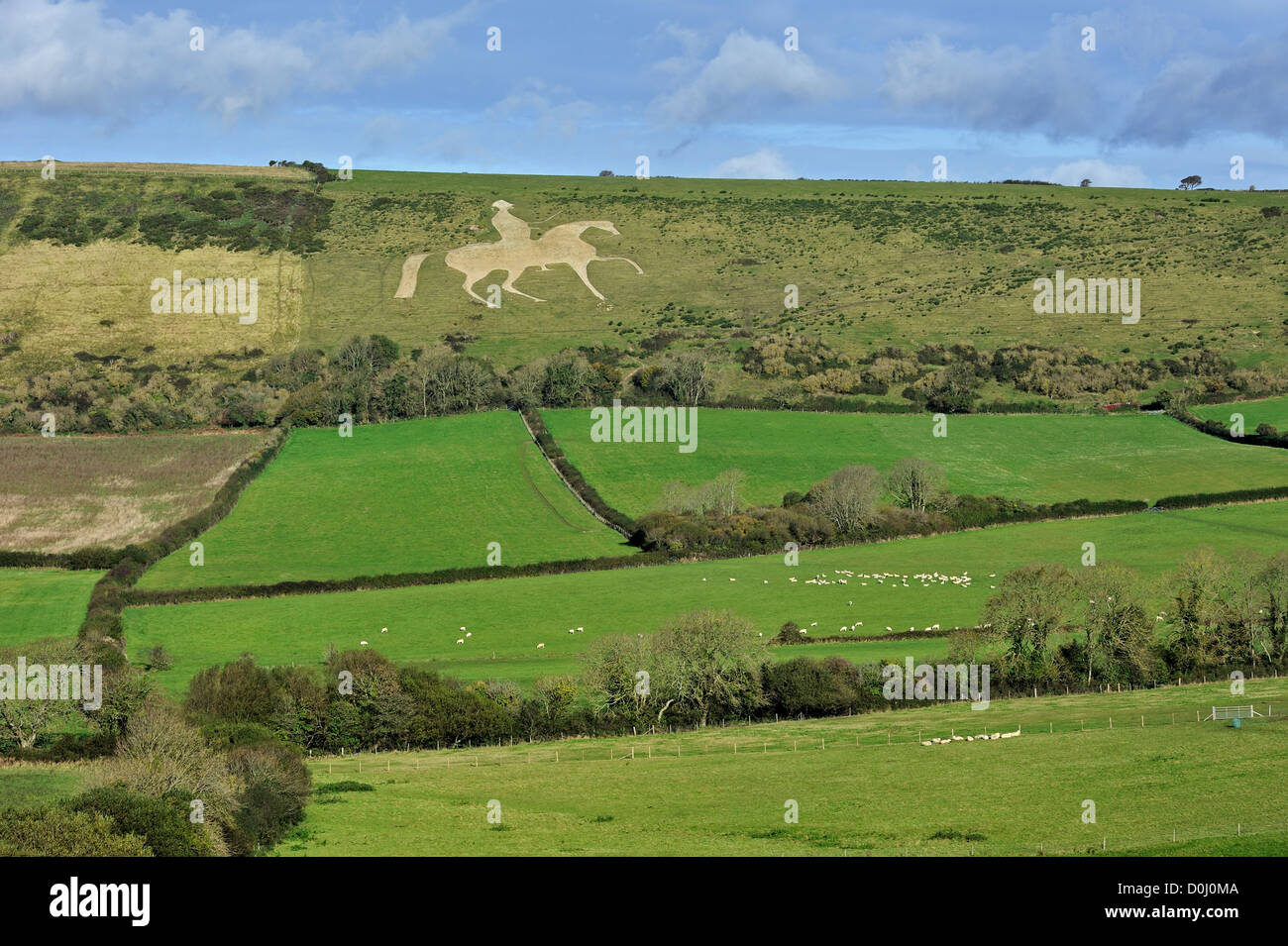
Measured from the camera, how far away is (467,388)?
128 metres

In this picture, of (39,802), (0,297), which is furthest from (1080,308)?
(39,802)

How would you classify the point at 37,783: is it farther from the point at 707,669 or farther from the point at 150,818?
the point at 707,669

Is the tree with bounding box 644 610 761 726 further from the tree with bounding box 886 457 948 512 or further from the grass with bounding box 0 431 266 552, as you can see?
the grass with bounding box 0 431 266 552

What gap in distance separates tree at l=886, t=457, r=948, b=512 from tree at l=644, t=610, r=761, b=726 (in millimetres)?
40221

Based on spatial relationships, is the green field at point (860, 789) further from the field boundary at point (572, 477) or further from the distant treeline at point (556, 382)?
the distant treeline at point (556, 382)

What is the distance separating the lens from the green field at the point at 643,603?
230ft

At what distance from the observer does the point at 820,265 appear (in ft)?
565

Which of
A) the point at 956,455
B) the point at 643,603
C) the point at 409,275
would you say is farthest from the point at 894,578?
the point at 409,275

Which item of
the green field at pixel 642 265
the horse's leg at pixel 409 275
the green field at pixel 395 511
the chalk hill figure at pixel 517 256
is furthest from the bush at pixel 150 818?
the chalk hill figure at pixel 517 256

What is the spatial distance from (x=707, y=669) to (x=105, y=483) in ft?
207

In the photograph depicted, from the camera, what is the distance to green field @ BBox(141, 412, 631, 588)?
3506 inches

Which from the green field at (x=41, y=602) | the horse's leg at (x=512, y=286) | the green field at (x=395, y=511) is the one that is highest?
the horse's leg at (x=512, y=286)

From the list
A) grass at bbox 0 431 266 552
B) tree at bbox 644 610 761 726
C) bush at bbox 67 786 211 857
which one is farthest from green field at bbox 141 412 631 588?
bush at bbox 67 786 211 857

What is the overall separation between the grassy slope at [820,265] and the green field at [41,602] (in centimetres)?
6297
